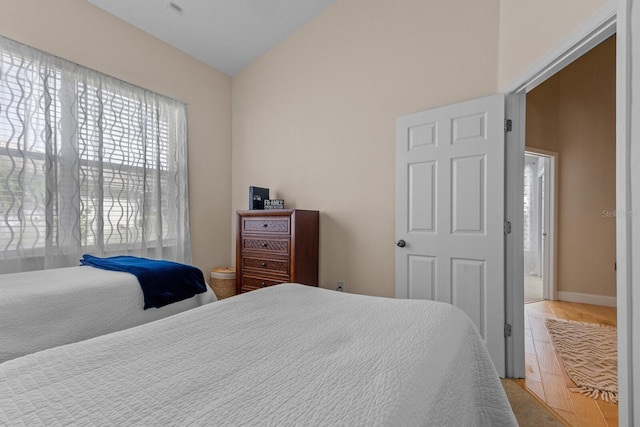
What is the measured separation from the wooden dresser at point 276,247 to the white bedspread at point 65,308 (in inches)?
40.9

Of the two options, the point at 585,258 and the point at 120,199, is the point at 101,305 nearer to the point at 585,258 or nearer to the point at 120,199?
the point at 120,199

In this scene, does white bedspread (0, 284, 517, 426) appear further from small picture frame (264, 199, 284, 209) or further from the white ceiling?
the white ceiling

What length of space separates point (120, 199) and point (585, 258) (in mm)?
5389

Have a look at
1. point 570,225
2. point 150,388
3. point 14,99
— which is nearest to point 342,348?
point 150,388

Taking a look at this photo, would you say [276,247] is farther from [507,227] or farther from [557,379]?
[557,379]

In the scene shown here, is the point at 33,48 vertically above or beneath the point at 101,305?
above

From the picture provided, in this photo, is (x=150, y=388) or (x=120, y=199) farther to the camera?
(x=120, y=199)

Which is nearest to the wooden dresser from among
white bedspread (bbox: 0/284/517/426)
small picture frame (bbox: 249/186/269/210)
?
small picture frame (bbox: 249/186/269/210)

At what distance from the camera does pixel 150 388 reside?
0.67m

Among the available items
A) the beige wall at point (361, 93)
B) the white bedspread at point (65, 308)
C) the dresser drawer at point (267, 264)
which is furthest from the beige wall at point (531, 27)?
the white bedspread at point (65, 308)

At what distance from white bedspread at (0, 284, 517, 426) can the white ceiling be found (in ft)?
9.41

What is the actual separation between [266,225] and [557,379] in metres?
2.56

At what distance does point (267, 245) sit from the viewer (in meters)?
2.90

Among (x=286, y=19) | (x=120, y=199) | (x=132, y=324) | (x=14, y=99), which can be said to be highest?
(x=286, y=19)
